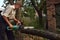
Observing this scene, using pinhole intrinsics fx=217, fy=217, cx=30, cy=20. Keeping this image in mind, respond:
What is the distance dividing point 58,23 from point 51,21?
40 centimetres

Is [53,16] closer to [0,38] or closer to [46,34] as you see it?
[46,34]

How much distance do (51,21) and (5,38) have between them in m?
6.11

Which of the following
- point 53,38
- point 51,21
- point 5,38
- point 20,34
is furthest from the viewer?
point 51,21

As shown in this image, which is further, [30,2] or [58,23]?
[30,2]

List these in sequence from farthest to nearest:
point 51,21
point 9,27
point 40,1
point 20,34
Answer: point 40,1 < point 51,21 < point 20,34 < point 9,27

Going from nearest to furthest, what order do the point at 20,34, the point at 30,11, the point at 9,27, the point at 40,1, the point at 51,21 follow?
the point at 9,27
the point at 20,34
the point at 51,21
the point at 30,11
the point at 40,1

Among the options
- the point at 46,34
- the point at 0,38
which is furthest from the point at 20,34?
the point at 0,38

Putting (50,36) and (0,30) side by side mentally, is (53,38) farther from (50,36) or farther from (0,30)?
(0,30)

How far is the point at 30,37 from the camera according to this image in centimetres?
846

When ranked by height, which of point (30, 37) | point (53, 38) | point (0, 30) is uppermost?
point (0, 30)

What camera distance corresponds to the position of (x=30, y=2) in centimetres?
1546

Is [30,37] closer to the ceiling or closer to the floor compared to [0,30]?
closer to the floor

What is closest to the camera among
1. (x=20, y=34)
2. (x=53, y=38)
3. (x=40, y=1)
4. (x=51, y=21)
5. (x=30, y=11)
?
(x=53, y=38)

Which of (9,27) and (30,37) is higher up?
(9,27)
